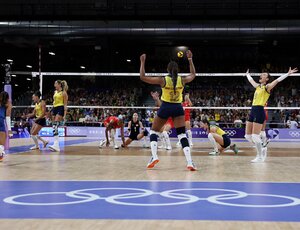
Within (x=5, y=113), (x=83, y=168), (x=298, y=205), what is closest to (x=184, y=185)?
(x=298, y=205)

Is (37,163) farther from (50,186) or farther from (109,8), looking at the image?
(109,8)

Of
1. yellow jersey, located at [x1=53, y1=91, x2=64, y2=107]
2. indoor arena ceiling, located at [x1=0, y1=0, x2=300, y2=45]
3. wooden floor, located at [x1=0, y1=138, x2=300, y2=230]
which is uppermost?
indoor arena ceiling, located at [x1=0, y1=0, x2=300, y2=45]

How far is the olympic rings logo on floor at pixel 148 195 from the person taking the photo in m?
3.98

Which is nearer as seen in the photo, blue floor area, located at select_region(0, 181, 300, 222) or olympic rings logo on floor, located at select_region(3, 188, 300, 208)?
blue floor area, located at select_region(0, 181, 300, 222)

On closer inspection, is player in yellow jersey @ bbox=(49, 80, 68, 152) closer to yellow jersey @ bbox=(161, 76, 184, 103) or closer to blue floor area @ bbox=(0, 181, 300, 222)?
yellow jersey @ bbox=(161, 76, 184, 103)

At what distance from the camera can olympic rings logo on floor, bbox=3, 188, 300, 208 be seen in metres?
3.98

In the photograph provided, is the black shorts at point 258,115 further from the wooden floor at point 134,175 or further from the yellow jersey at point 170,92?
the yellow jersey at point 170,92

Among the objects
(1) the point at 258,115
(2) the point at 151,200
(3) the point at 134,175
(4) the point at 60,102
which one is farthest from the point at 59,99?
(2) the point at 151,200

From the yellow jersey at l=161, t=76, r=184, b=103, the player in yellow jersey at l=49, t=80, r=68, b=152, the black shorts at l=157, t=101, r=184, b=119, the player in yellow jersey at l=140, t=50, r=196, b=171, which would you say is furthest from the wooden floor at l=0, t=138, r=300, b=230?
the player in yellow jersey at l=49, t=80, r=68, b=152

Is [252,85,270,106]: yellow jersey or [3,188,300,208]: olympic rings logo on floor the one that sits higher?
[252,85,270,106]: yellow jersey

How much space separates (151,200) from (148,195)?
11.0 inches

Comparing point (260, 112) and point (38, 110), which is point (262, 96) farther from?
point (38, 110)

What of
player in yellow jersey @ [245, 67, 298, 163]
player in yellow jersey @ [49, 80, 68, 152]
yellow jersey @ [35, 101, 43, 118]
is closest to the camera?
player in yellow jersey @ [245, 67, 298, 163]

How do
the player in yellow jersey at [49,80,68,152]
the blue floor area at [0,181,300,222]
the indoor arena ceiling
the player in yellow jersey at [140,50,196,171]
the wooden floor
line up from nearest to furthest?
1. the wooden floor
2. the blue floor area at [0,181,300,222]
3. the player in yellow jersey at [140,50,196,171]
4. the player in yellow jersey at [49,80,68,152]
5. the indoor arena ceiling
